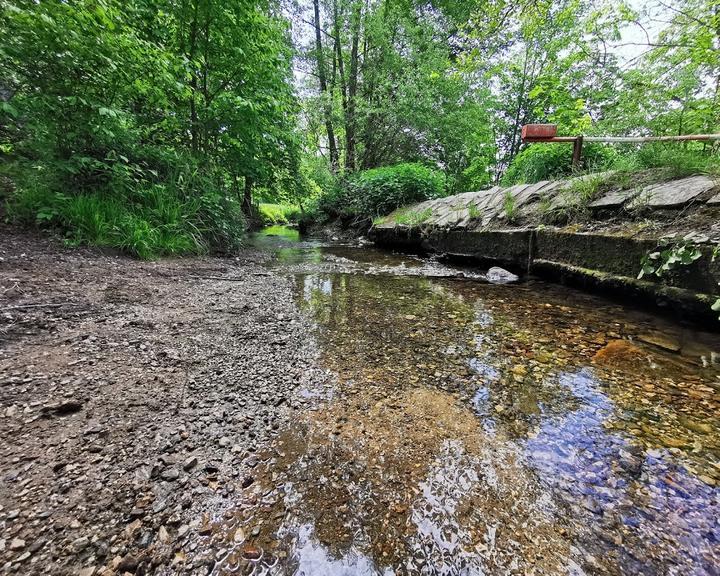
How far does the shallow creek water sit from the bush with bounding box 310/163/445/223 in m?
6.64

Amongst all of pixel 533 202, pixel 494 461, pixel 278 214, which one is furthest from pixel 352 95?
pixel 494 461

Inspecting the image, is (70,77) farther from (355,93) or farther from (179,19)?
(355,93)

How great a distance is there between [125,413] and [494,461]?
4.87ft

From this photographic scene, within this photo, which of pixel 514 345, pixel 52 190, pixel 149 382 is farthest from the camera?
pixel 52 190

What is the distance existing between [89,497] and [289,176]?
7.19 metres

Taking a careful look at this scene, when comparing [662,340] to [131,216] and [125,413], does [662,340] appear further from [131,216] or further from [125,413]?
[131,216]

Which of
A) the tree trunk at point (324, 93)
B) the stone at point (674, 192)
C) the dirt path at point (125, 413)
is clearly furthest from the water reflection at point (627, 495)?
the tree trunk at point (324, 93)

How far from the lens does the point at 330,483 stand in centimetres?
105

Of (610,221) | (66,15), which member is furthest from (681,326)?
(66,15)

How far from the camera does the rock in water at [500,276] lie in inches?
152

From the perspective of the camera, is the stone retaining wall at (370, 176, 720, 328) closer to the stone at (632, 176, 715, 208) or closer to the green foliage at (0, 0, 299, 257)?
the stone at (632, 176, 715, 208)

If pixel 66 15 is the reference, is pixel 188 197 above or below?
below

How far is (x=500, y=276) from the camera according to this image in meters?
3.95

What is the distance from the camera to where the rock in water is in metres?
3.86
